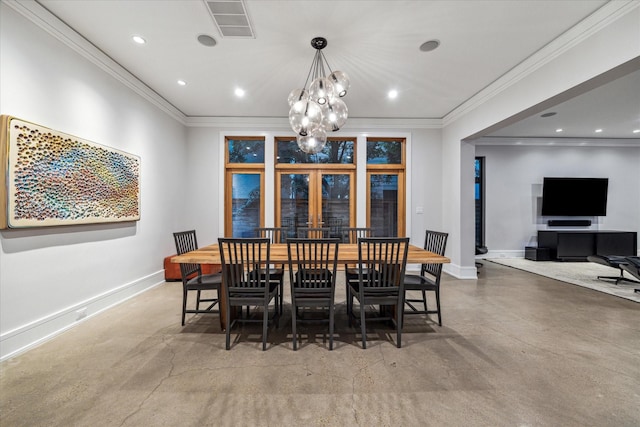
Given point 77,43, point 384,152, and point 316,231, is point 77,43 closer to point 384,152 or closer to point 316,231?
point 316,231

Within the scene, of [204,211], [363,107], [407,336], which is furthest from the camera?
[204,211]

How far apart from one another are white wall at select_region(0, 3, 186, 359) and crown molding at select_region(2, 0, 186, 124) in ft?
0.17

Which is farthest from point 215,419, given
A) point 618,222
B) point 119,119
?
point 618,222

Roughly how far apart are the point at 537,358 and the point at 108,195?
453 cm

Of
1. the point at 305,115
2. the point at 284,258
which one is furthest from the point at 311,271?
the point at 305,115

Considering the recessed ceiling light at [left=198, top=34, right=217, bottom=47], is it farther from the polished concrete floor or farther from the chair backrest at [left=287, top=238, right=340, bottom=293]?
the polished concrete floor

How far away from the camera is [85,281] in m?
2.75

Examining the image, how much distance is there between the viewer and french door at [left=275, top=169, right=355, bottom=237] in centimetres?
505

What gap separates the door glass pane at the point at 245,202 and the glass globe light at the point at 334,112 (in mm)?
2861

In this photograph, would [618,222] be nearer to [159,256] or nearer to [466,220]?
[466,220]

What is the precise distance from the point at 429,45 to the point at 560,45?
1277mm

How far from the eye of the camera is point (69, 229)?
101 inches

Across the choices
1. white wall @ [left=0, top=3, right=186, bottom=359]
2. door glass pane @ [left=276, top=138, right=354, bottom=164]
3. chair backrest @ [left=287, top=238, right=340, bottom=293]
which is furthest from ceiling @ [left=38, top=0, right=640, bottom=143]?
chair backrest @ [left=287, top=238, right=340, bottom=293]

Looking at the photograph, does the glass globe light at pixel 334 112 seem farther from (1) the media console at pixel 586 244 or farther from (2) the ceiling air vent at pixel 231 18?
(1) the media console at pixel 586 244
